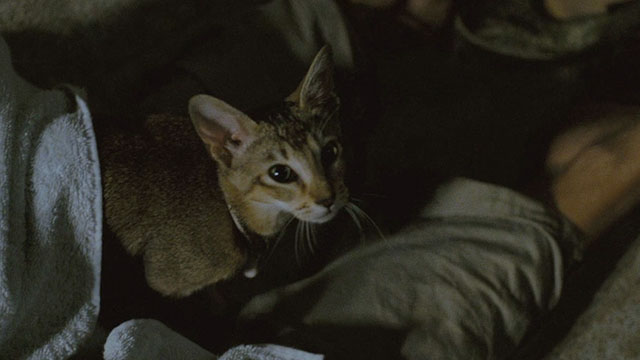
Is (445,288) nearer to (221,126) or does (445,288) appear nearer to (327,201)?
(327,201)

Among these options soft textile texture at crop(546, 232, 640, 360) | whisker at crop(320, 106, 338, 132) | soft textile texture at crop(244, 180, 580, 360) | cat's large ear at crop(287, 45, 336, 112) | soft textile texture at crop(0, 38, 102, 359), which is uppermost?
cat's large ear at crop(287, 45, 336, 112)

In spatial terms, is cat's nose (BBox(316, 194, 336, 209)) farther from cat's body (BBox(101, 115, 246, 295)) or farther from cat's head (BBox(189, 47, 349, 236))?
cat's body (BBox(101, 115, 246, 295))

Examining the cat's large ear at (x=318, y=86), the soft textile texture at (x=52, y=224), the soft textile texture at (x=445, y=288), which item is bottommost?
the soft textile texture at (x=445, y=288)

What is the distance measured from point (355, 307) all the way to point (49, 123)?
0.36m

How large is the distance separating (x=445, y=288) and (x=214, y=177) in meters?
0.28

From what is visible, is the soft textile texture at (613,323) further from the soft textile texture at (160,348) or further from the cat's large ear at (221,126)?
the cat's large ear at (221,126)

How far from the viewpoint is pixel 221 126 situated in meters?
0.51

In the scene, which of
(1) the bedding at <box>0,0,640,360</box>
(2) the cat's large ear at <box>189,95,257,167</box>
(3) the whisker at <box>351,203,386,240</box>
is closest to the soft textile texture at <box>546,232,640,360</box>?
(1) the bedding at <box>0,0,640,360</box>

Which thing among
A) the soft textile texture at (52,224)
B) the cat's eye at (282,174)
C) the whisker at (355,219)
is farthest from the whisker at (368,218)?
the soft textile texture at (52,224)

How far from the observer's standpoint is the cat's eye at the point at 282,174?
1.72 ft

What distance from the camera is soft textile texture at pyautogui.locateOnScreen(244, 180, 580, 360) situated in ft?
1.85

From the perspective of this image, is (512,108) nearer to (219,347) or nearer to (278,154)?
(278,154)

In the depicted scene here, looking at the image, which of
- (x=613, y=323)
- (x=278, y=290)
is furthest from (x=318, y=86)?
(x=613, y=323)

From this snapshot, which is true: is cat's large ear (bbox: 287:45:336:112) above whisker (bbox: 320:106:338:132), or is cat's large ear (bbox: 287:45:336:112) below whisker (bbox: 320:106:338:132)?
above
